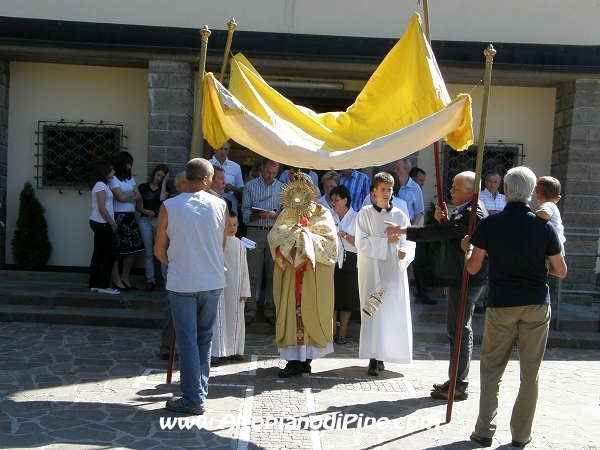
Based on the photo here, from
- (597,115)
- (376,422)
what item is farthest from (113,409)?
(597,115)

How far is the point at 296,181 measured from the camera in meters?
6.86

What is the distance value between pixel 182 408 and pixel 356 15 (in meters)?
7.11

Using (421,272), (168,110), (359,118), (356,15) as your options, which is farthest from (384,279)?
(356,15)

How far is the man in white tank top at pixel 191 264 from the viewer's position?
539cm

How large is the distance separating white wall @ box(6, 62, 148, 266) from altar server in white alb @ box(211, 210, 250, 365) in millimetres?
4223

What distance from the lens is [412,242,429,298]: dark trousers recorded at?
373 inches

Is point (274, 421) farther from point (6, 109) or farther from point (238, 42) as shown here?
point (6, 109)

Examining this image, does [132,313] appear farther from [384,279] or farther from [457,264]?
[457,264]

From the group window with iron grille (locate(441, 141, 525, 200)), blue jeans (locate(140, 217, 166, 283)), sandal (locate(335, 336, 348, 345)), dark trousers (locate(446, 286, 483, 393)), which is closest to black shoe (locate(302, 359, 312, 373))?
sandal (locate(335, 336, 348, 345))

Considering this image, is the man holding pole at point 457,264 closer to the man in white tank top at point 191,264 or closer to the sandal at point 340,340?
the man in white tank top at point 191,264

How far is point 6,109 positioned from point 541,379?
855 centimetres

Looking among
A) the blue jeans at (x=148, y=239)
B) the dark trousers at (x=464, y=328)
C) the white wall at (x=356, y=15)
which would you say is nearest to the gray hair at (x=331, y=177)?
the blue jeans at (x=148, y=239)

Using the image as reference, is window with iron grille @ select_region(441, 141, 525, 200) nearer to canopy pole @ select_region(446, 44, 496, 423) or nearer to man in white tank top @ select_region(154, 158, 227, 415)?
canopy pole @ select_region(446, 44, 496, 423)

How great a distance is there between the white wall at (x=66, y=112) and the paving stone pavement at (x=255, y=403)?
3.29 meters
